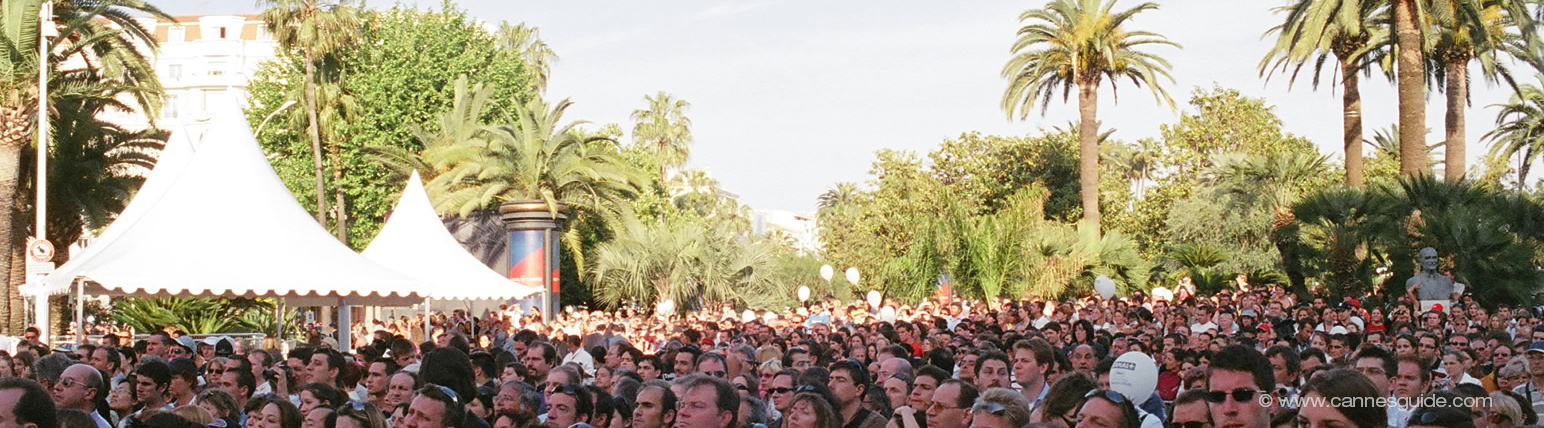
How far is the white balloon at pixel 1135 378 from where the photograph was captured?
789 cm

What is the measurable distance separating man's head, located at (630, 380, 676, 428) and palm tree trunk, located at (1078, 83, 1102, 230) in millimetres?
34750

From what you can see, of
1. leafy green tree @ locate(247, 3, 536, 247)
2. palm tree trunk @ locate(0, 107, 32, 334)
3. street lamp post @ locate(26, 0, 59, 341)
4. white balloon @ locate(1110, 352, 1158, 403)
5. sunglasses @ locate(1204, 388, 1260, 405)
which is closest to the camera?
sunglasses @ locate(1204, 388, 1260, 405)

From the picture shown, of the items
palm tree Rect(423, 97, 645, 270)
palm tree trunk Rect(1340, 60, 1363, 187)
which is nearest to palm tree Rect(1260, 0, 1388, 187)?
palm tree trunk Rect(1340, 60, 1363, 187)

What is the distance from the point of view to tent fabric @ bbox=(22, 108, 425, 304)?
1795cm

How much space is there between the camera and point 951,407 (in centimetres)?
742

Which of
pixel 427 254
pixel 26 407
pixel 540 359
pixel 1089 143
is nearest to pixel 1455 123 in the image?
pixel 1089 143

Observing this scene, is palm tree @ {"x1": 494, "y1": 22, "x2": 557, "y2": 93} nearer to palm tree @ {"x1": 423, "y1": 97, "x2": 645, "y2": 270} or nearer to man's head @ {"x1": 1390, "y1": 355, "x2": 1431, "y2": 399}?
palm tree @ {"x1": 423, "y1": 97, "x2": 645, "y2": 270}

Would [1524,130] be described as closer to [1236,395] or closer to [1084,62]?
[1084,62]

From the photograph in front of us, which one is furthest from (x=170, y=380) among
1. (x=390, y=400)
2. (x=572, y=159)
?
(x=572, y=159)

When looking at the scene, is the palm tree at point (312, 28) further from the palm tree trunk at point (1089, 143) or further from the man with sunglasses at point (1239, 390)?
the man with sunglasses at point (1239, 390)

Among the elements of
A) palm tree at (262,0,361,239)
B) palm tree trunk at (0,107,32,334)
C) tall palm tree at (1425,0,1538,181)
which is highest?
palm tree at (262,0,361,239)

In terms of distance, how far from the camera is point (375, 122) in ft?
165

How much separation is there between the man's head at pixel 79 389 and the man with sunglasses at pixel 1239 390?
18.5 feet

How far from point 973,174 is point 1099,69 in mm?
14174
